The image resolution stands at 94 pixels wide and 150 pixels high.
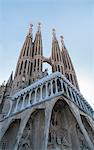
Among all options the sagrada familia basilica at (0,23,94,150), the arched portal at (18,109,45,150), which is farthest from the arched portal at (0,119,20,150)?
the arched portal at (18,109,45,150)

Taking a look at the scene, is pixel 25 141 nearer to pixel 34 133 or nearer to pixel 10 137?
pixel 34 133

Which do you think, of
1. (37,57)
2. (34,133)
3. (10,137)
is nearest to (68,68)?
(37,57)

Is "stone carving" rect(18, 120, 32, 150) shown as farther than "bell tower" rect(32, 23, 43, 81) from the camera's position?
No

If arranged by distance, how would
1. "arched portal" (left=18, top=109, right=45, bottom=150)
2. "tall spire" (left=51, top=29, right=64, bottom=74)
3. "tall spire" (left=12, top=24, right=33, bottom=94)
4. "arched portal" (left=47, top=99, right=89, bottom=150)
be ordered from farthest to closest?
"tall spire" (left=51, top=29, right=64, bottom=74), "tall spire" (left=12, top=24, right=33, bottom=94), "arched portal" (left=47, top=99, right=89, bottom=150), "arched portal" (left=18, top=109, right=45, bottom=150)

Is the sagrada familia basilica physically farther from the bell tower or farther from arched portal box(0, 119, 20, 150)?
the bell tower

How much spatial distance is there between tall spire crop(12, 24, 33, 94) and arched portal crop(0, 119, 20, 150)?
608cm

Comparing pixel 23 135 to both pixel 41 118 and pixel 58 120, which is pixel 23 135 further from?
pixel 58 120

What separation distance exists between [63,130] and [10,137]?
5454 mm

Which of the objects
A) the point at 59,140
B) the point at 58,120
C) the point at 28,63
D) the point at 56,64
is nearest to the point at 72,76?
the point at 56,64

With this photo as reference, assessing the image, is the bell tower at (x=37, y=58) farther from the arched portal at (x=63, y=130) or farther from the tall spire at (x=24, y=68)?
the arched portal at (x=63, y=130)

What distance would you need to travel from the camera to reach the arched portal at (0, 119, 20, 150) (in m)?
15.2

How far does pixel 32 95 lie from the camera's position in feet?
60.5

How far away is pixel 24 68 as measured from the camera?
25438 mm

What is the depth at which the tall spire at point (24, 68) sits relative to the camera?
74.9ft
